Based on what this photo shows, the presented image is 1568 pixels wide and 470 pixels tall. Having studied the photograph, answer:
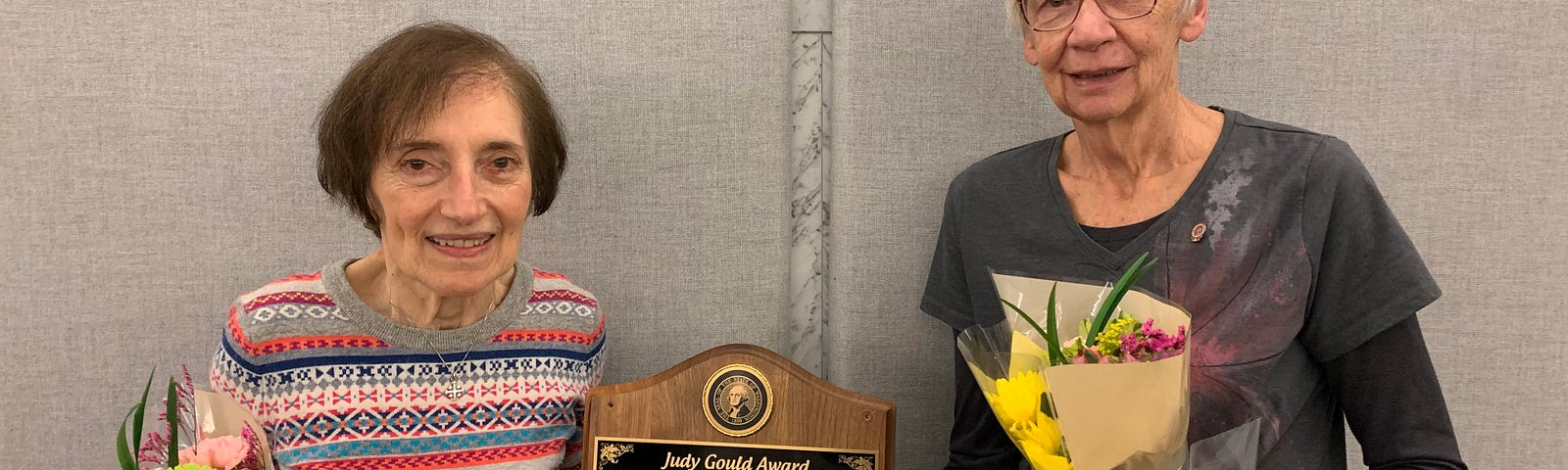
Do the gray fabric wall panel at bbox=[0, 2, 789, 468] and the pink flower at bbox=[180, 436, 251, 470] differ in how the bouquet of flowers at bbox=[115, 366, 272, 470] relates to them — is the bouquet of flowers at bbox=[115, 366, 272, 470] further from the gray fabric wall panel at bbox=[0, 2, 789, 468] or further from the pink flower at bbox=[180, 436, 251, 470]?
the gray fabric wall panel at bbox=[0, 2, 789, 468]

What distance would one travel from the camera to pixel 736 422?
166 centimetres

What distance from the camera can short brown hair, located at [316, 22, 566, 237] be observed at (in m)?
1.51

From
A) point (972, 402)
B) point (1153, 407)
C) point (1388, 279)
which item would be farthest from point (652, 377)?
point (1388, 279)

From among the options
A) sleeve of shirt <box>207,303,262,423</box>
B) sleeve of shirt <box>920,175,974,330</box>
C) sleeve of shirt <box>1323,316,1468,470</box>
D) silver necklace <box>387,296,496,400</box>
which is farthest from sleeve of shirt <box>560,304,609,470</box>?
sleeve of shirt <box>1323,316,1468,470</box>

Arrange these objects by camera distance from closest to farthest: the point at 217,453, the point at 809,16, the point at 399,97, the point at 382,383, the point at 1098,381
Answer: the point at 1098,381
the point at 217,453
the point at 399,97
the point at 382,383
the point at 809,16

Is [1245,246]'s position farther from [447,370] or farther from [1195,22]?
[447,370]

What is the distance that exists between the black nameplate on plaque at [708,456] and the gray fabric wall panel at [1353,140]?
0.37 meters

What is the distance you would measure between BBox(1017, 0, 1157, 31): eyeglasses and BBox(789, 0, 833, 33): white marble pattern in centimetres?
42

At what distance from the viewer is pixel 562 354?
1.73 metres

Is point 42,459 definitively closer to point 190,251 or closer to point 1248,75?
point 190,251

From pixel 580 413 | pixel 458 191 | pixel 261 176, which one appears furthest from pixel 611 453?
pixel 261 176

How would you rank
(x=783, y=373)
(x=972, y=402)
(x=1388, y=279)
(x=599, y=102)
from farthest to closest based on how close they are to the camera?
(x=599, y=102), (x=972, y=402), (x=783, y=373), (x=1388, y=279)

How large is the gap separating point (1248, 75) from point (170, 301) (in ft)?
6.30

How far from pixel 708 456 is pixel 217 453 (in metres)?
0.65
